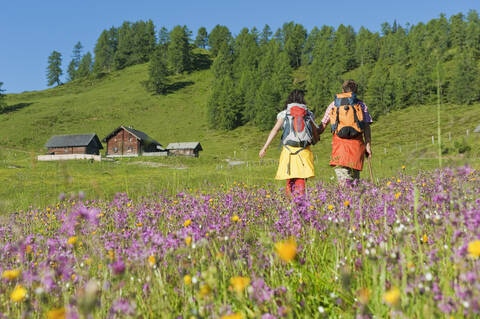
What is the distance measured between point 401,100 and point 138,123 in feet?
231

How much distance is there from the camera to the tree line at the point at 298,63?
301ft

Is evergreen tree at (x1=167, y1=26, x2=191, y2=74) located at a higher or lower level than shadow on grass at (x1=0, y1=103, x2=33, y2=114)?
higher

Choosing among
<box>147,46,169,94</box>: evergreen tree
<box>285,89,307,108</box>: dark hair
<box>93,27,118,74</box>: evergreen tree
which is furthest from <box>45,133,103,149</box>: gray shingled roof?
<box>93,27,118,74</box>: evergreen tree

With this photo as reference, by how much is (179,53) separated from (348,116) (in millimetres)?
134682

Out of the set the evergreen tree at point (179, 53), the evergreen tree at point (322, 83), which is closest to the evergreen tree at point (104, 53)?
the evergreen tree at point (179, 53)

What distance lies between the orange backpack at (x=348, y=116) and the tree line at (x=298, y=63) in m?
71.3

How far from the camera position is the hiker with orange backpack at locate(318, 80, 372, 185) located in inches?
270

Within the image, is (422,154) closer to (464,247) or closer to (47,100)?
(464,247)

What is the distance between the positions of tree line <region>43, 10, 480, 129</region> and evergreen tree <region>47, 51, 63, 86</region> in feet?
1.36

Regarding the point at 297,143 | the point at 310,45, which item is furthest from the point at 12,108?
the point at 310,45

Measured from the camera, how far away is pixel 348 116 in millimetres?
6879

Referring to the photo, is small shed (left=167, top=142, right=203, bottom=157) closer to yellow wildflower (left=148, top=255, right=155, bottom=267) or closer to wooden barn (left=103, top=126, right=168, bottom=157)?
wooden barn (left=103, top=126, right=168, bottom=157)

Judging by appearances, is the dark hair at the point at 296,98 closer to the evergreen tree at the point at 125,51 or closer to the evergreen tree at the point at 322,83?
the evergreen tree at the point at 322,83

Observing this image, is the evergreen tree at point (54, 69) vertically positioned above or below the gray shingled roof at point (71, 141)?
above
